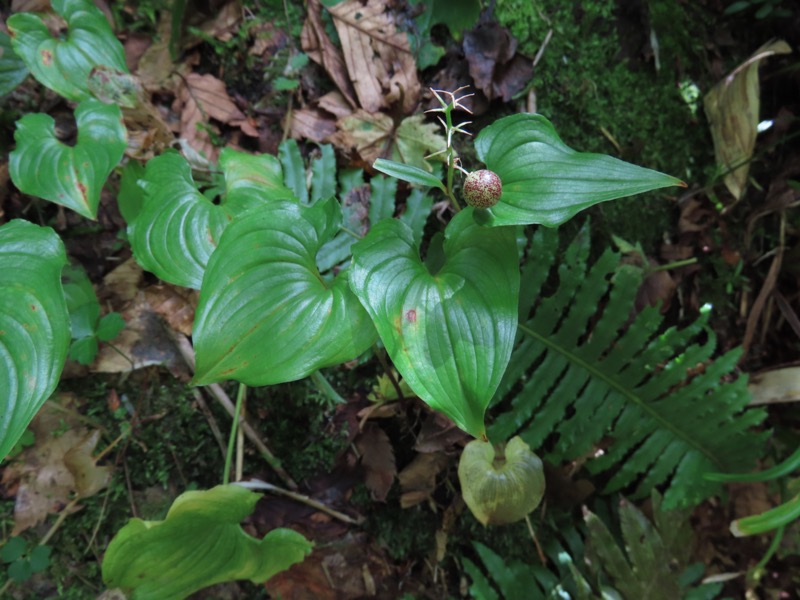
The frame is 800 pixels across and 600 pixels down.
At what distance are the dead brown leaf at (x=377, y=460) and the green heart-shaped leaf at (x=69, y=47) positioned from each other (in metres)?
1.68

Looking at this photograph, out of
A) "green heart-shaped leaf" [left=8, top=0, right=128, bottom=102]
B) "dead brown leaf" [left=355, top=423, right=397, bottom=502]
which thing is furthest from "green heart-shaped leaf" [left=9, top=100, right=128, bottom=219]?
"dead brown leaf" [left=355, top=423, right=397, bottom=502]

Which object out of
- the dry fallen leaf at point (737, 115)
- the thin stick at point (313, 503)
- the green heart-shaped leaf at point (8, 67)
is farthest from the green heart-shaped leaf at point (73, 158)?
the dry fallen leaf at point (737, 115)

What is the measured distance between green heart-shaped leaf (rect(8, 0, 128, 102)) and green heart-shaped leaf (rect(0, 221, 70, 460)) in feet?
2.63

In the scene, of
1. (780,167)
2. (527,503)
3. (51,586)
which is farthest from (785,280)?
(51,586)

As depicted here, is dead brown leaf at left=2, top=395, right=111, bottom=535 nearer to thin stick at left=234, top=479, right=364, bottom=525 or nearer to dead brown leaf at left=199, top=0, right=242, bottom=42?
thin stick at left=234, top=479, right=364, bottom=525

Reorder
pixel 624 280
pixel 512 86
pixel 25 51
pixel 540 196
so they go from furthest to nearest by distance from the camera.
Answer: pixel 512 86
pixel 624 280
pixel 25 51
pixel 540 196

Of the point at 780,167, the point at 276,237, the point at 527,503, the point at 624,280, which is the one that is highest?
the point at 276,237

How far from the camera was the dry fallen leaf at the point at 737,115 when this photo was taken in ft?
7.70

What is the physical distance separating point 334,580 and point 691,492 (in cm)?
146

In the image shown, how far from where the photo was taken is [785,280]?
255cm

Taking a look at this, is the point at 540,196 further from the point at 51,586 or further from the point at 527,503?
the point at 51,586

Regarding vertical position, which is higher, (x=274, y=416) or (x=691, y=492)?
(x=274, y=416)

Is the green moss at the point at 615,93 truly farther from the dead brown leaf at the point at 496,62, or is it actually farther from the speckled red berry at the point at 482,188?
the speckled red berry at the point at 482,188

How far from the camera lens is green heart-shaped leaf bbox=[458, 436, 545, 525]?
1.67m
